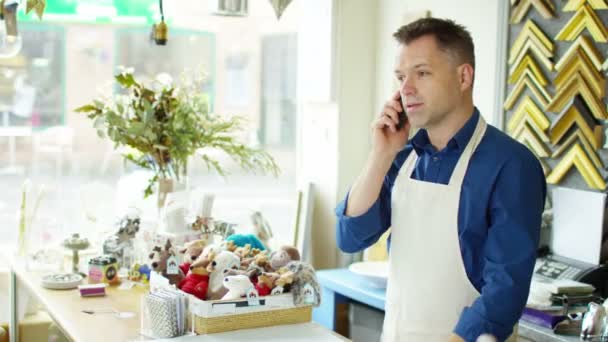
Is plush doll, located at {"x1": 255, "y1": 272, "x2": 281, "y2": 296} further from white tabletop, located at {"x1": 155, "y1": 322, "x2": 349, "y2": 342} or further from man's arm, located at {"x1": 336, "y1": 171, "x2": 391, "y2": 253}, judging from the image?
man's arm, located at {"x1": 336, "y1": 171, "x2": 391, "y2": 253}

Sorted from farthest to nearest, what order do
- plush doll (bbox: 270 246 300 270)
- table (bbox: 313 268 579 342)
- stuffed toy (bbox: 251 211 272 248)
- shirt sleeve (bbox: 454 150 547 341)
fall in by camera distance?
stuffed toy (bbox: 251 211 272 248) → table (bbox: 313 268 579 342) → plush doll (bbox: 270 246 300 270) → shirt sleeve (bbox: 454 150 547 341)

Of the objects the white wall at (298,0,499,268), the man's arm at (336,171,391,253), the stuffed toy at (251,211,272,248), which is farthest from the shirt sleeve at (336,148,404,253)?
the white wall at (298,0,499,268)

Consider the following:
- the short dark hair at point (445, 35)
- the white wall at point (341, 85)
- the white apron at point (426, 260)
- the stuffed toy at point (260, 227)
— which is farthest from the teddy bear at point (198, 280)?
the white wall at point (341, 85)

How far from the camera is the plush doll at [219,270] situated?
91.2 inches

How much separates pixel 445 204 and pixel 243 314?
2.12ft

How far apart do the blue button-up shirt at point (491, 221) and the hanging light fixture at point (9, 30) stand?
1.63 meters

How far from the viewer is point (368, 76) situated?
15.0 ft

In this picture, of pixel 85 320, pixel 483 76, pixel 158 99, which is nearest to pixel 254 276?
pixel 85 320

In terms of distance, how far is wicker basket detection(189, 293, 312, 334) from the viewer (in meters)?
2.21

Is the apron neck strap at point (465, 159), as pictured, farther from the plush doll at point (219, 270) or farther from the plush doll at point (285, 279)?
the plush doll at point (219, 270)

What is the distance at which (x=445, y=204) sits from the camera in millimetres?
2082

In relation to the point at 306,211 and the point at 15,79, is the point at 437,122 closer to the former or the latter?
the point at 306,211

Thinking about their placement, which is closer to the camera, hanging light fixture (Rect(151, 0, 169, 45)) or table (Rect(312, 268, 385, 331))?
hanging light fixture (Rect(151, 0, 169, 45))

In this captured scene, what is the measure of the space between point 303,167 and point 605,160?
2075 millimetres
